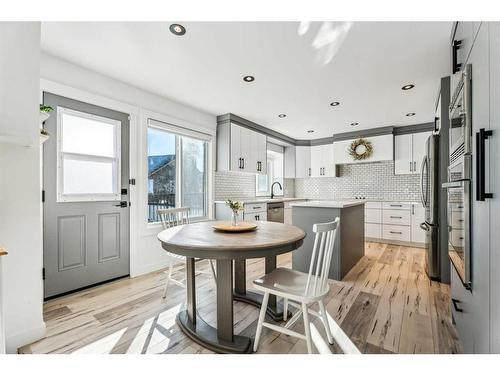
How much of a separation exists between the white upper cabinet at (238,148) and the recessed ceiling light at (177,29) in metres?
2.17

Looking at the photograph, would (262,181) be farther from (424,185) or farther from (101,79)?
(101,79)

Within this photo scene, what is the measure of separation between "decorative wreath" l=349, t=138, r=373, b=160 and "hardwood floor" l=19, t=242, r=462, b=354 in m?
2.80

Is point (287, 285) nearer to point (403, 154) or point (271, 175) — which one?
point (403, 154)

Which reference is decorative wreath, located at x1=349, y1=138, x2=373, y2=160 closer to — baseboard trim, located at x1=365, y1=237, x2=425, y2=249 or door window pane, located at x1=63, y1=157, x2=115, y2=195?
baseboard trim, located at x1=365, y1=237, x2=425, y2=249

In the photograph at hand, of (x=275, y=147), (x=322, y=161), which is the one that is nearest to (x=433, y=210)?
(x=322, y=161)

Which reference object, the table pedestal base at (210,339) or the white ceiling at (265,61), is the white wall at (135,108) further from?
the table pedestal base at (210,339)

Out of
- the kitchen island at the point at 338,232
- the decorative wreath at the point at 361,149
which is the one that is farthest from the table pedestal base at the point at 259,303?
the decorative wreath at the point at 361,149

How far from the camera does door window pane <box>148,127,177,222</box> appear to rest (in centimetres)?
335

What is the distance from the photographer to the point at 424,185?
324 centimetres

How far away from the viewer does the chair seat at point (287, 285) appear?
1484mm

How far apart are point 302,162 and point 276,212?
1.84 meters

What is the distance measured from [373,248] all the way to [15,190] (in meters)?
4.97

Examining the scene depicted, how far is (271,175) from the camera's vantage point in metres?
6.32

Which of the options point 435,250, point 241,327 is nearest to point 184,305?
point 241,327
